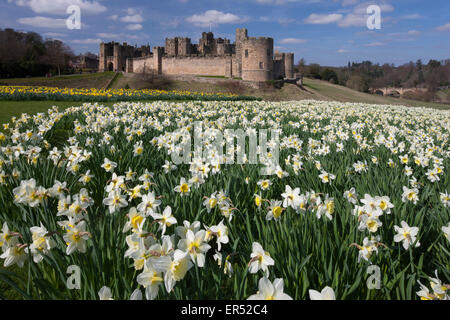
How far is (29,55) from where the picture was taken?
1975 inches

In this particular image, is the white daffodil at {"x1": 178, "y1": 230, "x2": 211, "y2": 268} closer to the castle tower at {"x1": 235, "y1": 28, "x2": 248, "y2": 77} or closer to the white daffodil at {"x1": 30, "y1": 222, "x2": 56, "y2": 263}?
the white daffodil at {"x1": 30, "y1": 222, "x2": 56, "y2": 263}

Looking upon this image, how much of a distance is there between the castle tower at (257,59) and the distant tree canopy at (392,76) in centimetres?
→ 3087

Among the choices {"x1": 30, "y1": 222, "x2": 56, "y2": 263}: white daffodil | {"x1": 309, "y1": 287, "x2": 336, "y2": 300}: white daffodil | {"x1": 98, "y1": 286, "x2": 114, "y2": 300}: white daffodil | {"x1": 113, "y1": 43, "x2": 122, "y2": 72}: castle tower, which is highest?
{"x1": 113, "y1": 43, "x2": 122, "y2": 72}: castle tower

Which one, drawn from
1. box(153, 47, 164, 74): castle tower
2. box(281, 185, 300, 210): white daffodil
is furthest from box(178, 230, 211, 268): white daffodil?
box(153, 47, 164, 74): castle tower

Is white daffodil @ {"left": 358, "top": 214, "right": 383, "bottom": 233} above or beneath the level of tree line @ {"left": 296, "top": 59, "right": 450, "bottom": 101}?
beneath

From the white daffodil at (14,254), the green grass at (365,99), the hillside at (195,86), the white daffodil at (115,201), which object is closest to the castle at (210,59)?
the hillside at (195,86)

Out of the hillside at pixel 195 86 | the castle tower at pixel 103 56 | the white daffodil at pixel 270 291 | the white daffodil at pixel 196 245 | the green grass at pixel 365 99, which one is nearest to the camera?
the white daffodil at pixel 270 291

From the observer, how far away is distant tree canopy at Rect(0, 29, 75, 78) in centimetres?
4456

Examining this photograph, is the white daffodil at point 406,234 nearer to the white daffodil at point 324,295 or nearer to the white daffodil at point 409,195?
the white daffodil at point 409,195

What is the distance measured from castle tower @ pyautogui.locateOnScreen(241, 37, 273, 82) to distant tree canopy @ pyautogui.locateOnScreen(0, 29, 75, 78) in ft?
112

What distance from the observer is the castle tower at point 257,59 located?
42.8 metres

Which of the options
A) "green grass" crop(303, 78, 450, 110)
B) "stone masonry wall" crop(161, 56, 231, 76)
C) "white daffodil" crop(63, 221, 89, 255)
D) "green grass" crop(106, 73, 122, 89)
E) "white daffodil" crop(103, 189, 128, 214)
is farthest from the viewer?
"stone masonry wall" crop(161, 56, 231, 76)

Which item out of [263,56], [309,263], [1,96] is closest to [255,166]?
[309,263]
